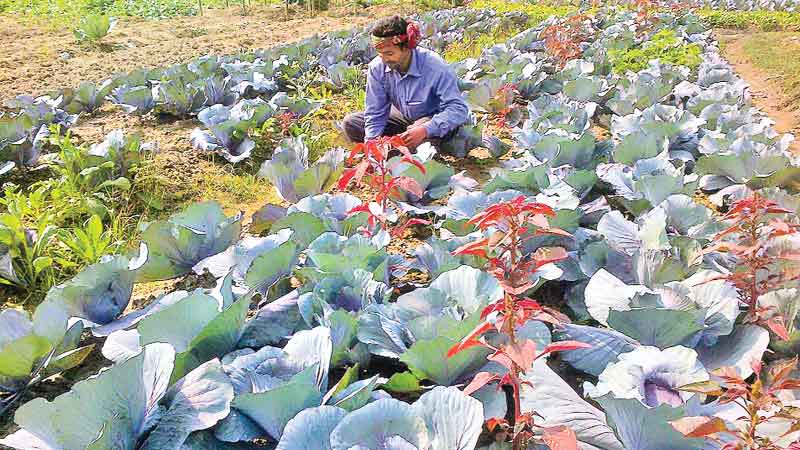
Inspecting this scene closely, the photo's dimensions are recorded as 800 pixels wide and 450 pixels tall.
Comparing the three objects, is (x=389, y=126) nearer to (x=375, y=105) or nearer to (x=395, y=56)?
(x=375, y=105)

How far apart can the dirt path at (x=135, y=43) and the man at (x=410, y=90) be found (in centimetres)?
395

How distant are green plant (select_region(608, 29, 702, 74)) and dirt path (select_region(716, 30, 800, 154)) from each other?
725mm

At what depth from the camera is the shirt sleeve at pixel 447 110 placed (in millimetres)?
3586

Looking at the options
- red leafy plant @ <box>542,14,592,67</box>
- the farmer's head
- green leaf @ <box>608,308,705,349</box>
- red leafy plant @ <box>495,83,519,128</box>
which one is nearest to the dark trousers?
the farmer's head

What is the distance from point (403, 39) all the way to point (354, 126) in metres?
0.90

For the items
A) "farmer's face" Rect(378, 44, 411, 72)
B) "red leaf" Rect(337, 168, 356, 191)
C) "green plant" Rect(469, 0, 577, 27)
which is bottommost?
"green plant" Rect(469, 0, 577, 27)

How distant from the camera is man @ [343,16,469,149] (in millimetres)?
3479

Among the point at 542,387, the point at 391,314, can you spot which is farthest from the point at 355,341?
the point at 542,387

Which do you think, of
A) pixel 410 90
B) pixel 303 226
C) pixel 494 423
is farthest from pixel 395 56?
pixel 494 423

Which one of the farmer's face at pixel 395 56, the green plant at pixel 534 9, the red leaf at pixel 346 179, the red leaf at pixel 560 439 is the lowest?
the green plant at pixel 534 9

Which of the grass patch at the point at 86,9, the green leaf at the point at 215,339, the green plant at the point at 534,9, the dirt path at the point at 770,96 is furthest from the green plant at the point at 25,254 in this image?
the grass patch at the point at 86,9

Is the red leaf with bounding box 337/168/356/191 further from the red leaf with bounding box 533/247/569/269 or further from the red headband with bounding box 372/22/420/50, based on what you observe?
the red headband with bounding box 372/22/420/50

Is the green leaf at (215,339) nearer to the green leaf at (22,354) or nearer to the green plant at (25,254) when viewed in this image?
the green leaf at (22,354)

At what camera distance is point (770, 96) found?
19.7 feet
